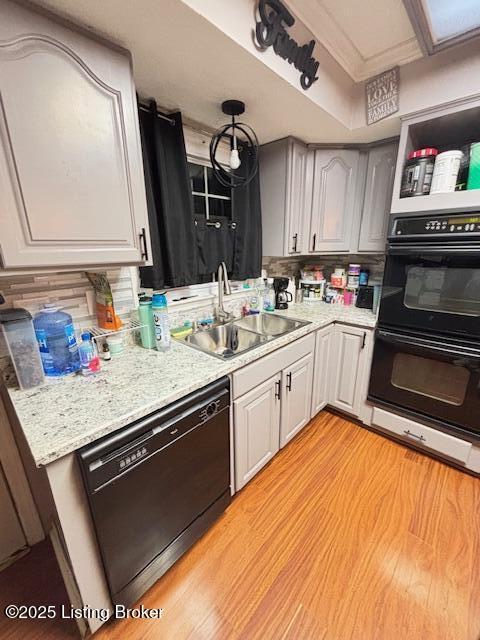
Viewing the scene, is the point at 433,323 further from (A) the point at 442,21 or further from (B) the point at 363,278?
(A) the point at 442,21

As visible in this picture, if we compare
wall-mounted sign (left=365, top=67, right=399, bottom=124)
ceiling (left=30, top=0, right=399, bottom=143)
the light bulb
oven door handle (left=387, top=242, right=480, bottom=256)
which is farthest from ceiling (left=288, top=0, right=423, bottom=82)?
oven door handle (left=387, top=242, right=480, bottom=256)

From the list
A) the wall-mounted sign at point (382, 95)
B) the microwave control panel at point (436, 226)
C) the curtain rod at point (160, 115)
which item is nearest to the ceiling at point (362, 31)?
the wall-mounted sign at point (382, 95)

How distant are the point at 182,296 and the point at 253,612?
1.55m

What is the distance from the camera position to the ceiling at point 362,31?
1090mm

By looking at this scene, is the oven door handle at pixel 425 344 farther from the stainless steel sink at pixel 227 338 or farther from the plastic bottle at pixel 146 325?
the plastic bottle at pixel 146 325

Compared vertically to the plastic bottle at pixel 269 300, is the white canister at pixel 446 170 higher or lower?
higher

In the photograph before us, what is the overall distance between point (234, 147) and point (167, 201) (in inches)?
18.1

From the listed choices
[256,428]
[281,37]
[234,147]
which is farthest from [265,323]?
[281,37]

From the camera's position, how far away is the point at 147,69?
1.06 meters

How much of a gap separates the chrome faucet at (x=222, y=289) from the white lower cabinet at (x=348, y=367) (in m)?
0.85

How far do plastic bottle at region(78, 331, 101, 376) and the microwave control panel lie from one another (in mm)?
1779

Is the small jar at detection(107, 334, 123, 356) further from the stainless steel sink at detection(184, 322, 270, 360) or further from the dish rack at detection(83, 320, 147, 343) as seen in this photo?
the stainless steel sink at detection(184, 322, 270, 360)

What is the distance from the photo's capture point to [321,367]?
1.95 meters

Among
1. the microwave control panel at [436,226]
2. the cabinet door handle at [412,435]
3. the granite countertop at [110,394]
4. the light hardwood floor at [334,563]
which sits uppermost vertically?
the microwave control panel at [436,226]
